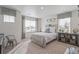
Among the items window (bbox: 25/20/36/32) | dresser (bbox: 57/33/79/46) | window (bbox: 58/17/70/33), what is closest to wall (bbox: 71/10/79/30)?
window (bbox: 58/17/70/33)

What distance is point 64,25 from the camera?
2.12 meters

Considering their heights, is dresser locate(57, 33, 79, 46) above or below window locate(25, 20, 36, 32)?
below

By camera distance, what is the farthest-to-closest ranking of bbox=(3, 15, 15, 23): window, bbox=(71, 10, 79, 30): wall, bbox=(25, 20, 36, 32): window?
bbox=(25, 20, 36, 32): window, bbox=(71, 10, 79, 30): wall, bbox=(3, 15, 15, 23): window

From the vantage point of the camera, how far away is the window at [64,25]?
2074 millimetres

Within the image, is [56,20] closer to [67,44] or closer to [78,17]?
[78,17]

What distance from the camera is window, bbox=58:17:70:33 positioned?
6.81ft

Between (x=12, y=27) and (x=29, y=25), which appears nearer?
(x=12, y=27)

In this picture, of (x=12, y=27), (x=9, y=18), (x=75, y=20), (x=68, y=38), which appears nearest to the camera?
(x=9, y=18)

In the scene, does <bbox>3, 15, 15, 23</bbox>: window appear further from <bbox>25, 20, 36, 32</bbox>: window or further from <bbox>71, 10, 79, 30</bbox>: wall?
<bbox>71, 10, 79, 30</bbox>: wall

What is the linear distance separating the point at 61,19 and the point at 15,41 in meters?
1.26

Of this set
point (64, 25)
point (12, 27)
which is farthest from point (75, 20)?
point (12, 27)

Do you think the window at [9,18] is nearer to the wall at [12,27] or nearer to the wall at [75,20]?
the wall at [12,27]

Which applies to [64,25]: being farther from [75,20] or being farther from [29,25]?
[29,25]
